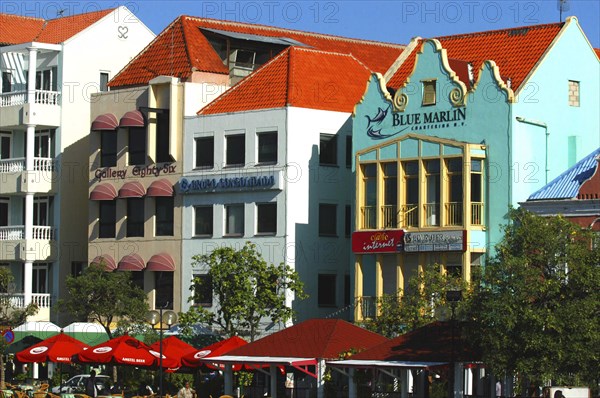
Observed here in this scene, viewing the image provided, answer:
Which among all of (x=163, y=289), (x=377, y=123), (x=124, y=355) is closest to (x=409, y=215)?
(x=377, y=123)

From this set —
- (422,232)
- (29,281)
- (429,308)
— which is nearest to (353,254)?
(422,232)

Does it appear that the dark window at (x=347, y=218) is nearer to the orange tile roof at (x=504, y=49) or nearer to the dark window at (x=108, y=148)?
the orange tile roof at (x=504, y=49)

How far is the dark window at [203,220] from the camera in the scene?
230ft

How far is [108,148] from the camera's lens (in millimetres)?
74562

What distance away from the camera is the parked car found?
207 ft

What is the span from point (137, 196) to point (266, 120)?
27.4 feet

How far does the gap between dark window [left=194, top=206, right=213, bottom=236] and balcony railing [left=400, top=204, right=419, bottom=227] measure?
38.2 ft

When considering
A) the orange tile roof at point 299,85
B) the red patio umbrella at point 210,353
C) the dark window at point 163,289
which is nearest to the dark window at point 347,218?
the orange tile roof at point 299,85

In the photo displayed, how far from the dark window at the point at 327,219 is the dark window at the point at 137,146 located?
32.5ft

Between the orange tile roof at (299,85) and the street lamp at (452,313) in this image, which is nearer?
the street lamp at (452,313)

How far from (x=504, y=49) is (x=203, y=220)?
51.6 feet

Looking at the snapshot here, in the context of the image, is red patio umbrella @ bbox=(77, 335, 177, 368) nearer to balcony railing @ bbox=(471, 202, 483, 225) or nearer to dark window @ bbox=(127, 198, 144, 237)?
balcony railing @ bbox=(471, 202, 483, 225)

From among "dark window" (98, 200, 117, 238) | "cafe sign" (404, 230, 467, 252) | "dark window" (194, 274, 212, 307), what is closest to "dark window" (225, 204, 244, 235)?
"dark window" (194, 274, 212, 307)

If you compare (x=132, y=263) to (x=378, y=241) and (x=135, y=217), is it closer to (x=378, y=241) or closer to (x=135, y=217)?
(x=135, y=217)
